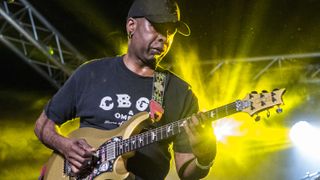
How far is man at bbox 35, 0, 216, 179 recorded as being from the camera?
9.21 feet

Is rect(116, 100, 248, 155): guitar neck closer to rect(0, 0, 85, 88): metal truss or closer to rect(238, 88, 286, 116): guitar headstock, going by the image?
rect(238, 88, 286, 116): guitar headstock

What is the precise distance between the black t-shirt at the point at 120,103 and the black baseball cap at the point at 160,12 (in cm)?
36

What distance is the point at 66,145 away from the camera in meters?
2.89

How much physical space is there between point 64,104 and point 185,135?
33.7 inches

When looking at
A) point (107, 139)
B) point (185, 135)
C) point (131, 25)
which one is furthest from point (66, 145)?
point (131, 25)

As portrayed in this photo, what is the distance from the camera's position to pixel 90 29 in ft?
21.7

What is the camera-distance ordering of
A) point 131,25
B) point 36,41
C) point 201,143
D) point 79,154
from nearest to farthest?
point 201,143, point 79,154, point 131,25, point 36,41

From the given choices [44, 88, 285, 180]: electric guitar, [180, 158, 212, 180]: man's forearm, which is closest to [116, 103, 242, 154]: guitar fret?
[44, 88, 285, 180]: electric guitar

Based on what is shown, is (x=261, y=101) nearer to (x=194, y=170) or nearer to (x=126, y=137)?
(x=194, y=170)

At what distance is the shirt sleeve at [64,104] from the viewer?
3059mm

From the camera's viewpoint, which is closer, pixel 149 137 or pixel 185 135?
pixel 149 137

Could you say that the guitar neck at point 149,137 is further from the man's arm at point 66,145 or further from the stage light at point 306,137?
the stage light at point 306,137

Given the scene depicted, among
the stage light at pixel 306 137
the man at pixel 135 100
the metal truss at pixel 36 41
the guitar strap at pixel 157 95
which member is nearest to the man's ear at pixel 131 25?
the man at pixel 135 100

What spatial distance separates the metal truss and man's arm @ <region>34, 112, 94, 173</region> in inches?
121
